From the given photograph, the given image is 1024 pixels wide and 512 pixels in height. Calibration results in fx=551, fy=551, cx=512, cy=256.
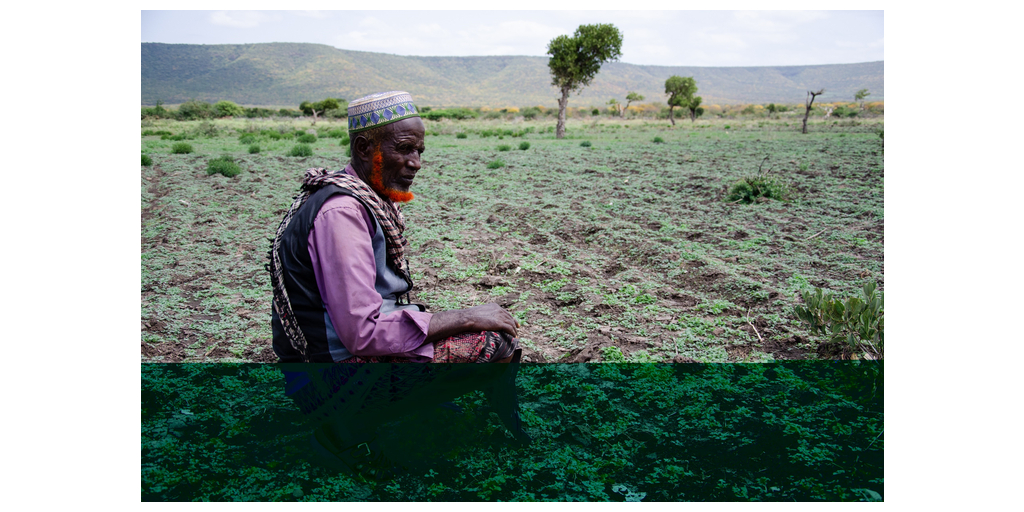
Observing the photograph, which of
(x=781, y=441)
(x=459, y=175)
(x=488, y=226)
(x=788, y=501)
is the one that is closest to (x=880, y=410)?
(x=781, y=441)

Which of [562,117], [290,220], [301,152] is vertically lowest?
[290,220]

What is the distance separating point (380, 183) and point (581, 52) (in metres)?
27.5

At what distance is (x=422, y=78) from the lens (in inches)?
4240

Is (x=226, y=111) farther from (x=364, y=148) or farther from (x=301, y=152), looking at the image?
(x=364, y=148)

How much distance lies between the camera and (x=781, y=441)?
7.97ft

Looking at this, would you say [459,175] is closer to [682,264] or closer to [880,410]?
[682,264]

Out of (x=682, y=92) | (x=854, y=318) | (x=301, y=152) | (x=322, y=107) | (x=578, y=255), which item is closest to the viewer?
(x=854, y=318)

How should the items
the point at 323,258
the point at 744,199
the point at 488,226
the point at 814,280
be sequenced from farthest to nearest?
1. the point at 744,199
2. the point at 488,226
3. the point at 814,280
4. the point at 323,258

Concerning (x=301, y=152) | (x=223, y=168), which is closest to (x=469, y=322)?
(x=223, y=168)

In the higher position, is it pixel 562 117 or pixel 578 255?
pixel 562 117

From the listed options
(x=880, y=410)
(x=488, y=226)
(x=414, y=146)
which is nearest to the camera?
(x=414, y=146)

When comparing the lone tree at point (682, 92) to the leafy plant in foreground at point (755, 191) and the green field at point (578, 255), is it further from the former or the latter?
the leafy plant in foreground at point (755, 191)

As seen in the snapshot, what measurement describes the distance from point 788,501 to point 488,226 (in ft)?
16.3

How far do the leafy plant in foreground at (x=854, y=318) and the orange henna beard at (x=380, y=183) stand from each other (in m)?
2.38
